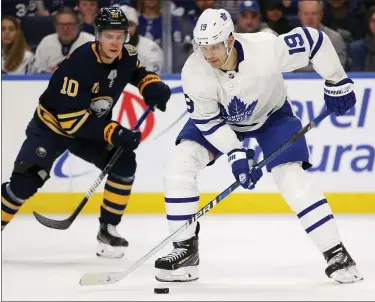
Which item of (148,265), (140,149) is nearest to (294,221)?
(140,149)

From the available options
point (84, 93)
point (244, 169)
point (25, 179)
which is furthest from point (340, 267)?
point (25, 179)

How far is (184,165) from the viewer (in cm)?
376

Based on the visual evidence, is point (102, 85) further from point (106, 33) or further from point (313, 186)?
point (313, 186)

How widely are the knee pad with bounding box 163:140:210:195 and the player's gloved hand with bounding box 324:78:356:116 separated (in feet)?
1.83

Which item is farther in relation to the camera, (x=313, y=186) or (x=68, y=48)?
(x=68, y=48)

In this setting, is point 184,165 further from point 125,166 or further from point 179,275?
point 125,166

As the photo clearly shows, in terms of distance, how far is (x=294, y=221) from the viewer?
5312mm

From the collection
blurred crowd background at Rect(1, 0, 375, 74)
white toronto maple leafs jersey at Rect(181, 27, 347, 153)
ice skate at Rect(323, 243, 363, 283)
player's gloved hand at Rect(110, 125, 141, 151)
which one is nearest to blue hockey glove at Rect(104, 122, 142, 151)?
player's gloved hand at Rect(110, 125, 141, 151)

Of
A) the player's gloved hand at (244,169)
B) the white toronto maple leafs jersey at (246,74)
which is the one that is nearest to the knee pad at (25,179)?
the white toronto maple leafs jersey at (246,74)

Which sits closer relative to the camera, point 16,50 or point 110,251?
point 110,251

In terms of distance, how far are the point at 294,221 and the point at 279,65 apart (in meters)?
1.78

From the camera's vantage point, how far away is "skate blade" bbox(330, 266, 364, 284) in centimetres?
361

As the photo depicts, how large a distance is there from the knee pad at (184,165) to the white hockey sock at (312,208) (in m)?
0.36

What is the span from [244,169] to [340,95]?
1.59 feet
